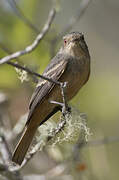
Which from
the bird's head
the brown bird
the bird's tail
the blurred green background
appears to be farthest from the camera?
the blurred green background

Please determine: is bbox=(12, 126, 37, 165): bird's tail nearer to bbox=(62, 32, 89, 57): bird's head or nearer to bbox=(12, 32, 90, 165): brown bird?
bbox=(12, 32, 90, 165): brown bird

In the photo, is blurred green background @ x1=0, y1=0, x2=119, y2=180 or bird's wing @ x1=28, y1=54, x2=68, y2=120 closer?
bird's wing @ x1=28, y1=54, x2=68, y2=120

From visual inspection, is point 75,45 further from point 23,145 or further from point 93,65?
point 93,65

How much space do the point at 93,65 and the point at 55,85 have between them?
4.65 metres

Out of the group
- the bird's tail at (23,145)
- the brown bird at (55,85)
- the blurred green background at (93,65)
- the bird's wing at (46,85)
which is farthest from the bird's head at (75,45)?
the bird's tail at (23,145)

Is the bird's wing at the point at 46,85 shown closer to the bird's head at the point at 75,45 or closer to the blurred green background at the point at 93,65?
the bird's head at the point at 75,45

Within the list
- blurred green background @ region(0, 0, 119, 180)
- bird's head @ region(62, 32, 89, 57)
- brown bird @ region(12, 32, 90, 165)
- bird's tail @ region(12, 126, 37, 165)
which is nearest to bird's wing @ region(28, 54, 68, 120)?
brown bird @ region(12, 32, 90, 165)

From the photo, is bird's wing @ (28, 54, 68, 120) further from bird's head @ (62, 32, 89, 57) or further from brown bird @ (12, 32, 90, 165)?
bird's head @ (62, 32, 89, 57)

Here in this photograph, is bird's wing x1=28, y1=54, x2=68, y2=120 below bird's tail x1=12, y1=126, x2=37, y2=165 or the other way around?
the other way around

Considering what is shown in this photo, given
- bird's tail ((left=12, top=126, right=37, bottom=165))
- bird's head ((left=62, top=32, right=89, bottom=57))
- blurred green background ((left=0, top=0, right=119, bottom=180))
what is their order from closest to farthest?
bird's tail ((left=12, top=126, right=37, bottom=165)) < bird's head ((left=62, top=32, right=89, bottom=57)) < blurred green background ((left=0, top=0, right=119, bottom=180))

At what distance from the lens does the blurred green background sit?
271 inches

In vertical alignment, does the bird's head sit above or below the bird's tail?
above

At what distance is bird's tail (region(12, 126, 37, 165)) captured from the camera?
5523 mm

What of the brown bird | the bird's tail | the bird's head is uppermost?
the bird's head
